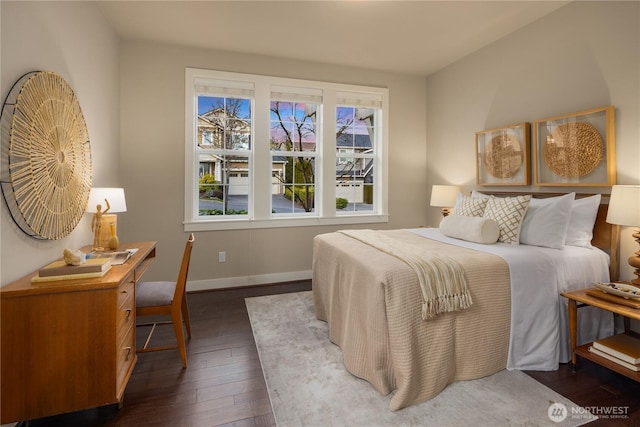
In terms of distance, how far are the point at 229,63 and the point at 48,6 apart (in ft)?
6.37

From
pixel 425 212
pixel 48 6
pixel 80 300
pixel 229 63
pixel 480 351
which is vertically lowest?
pixel 480 351

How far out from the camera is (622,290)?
1.93 metres

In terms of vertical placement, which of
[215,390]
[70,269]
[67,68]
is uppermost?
[67,68]

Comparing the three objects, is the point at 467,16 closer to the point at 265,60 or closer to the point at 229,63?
the point at 265,60

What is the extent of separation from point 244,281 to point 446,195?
271 cm

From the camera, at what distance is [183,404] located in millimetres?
1808

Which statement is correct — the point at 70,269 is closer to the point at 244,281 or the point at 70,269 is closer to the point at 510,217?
the point at 244,281

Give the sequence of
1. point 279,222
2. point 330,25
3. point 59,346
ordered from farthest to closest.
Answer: point 279,222 < point 330,25 < point 59,346

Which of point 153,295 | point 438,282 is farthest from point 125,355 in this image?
point 438,282

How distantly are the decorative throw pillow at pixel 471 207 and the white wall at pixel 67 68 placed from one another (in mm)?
3294

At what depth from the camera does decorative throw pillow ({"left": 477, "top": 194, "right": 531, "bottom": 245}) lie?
2559 millimetres

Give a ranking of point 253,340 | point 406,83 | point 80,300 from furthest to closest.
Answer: point 406,83 < point 253,340 < point 80,300

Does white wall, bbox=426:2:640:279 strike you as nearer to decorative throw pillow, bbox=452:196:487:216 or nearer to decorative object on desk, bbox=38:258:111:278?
decorative throw pillow, bbox=452:196:487:216

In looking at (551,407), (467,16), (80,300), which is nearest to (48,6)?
(80,300)
